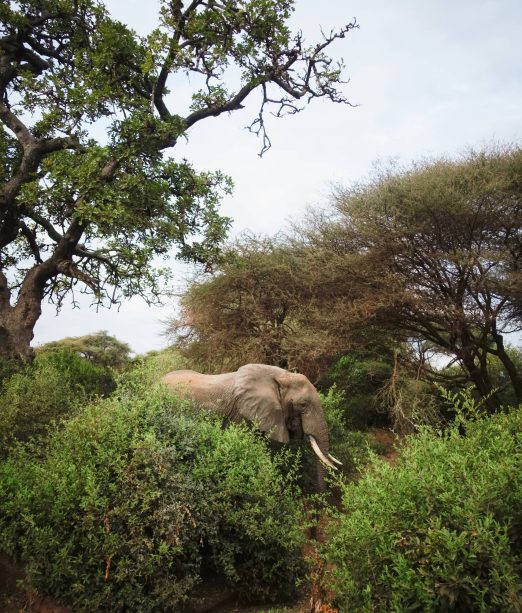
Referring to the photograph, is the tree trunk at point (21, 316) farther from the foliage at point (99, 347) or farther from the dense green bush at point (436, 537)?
the dense green bush at point (436, 537)

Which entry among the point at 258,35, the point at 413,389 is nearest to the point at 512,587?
the point at 413,389

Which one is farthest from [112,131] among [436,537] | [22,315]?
[436,537]

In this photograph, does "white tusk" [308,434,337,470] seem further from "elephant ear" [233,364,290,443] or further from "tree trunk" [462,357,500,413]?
"tree trunk" [462,357,500,413]

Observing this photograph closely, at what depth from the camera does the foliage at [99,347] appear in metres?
22.3

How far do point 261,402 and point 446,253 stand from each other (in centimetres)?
845

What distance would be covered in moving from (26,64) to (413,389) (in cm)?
1451

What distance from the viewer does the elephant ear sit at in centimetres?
782

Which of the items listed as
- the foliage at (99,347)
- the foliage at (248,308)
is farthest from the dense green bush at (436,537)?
the foliage at (99,347)

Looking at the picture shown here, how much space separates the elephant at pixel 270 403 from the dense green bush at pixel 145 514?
1.85 m

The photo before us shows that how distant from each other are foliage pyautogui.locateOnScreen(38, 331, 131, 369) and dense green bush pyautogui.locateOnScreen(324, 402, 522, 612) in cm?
1906

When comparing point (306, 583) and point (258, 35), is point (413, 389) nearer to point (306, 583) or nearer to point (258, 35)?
point (306, 583)

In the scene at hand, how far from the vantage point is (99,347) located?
75.8 ft

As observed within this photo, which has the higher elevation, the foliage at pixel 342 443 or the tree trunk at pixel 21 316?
the tree trunk at pixel 21 316

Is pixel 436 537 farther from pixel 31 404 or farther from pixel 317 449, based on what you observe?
pixel 31 404
